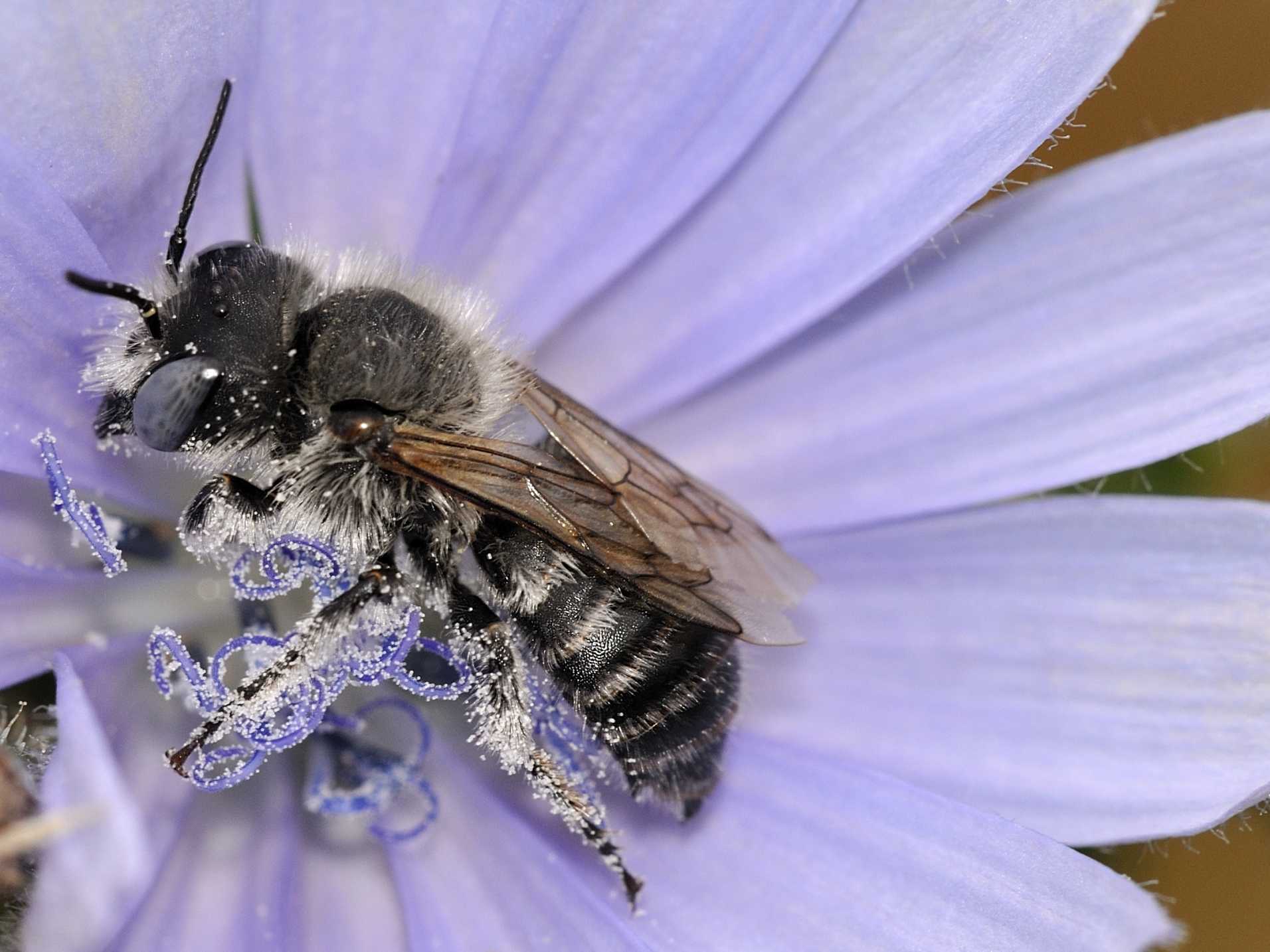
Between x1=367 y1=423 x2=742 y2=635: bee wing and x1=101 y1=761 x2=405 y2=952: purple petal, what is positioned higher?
x1=367 y1=423 x2=742 y2=635: bee wing

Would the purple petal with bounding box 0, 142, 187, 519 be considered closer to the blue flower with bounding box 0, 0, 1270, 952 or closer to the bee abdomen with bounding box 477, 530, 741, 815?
the blue flower with bounding box 0, 0, 1270, 952

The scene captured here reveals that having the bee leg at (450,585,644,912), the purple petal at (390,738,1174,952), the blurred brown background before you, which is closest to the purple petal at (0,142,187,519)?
the bee leg at (450,585,644,912)

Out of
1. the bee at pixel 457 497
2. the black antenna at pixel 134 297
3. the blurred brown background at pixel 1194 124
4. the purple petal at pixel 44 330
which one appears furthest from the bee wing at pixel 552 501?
the blurred brown background at pixel 1194 124

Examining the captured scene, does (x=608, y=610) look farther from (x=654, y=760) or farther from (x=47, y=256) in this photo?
(x=47, y=256)

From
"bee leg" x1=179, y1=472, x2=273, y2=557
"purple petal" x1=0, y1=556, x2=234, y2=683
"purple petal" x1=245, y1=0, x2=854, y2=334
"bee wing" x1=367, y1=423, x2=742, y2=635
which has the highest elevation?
"purple petal" x1=245, y1=0, x2=854, y2=334

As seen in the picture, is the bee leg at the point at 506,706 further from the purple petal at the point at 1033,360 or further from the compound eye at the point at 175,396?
the purple petal at the point at 1033,360

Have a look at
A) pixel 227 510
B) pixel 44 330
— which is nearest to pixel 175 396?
pixel 227 510

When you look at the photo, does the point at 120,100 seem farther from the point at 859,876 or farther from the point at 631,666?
the point at 859,876
